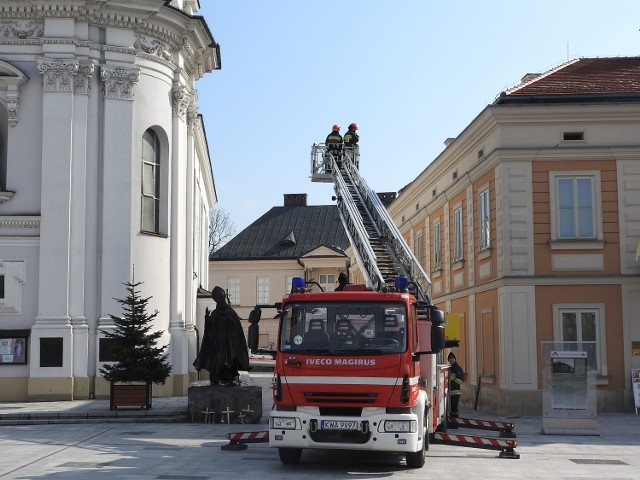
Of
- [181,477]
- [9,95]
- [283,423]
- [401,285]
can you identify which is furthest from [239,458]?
[9,95]

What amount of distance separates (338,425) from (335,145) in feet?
72.3

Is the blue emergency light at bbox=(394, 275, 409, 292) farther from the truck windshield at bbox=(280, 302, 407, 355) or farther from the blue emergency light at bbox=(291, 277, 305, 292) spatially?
the blue emergency light at bbox=(291, 277, 305, 292)

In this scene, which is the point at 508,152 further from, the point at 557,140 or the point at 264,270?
the point at 264,270

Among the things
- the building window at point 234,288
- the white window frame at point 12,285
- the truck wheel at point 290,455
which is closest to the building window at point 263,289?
the building window at point 234,288

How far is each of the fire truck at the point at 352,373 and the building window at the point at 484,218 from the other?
11.8m

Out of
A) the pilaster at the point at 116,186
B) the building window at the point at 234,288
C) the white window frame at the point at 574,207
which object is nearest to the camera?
the white window frame at the point at 574,207

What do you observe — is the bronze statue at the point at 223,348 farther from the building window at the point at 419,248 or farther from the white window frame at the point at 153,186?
the building window at the point at 419,248

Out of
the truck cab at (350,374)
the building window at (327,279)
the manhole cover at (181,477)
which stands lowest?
the manhole cover at (181,477)

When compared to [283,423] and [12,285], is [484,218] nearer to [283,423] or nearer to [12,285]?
[12,285]

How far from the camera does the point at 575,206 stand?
23969 millimetres

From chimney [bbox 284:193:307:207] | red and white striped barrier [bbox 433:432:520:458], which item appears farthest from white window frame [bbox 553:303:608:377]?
chimney [bbox 284:193:307:207]

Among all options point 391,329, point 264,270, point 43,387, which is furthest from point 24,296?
point 264,270

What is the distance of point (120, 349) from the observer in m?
21.2

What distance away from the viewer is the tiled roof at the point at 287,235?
68688 millimetres
